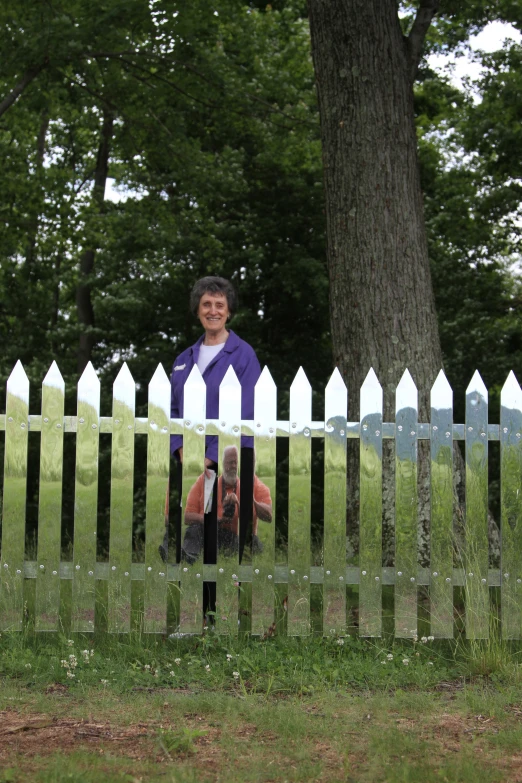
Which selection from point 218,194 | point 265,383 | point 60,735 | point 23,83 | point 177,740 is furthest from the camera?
point 218,194

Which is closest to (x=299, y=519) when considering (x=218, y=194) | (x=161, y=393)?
(x=161, y=393)

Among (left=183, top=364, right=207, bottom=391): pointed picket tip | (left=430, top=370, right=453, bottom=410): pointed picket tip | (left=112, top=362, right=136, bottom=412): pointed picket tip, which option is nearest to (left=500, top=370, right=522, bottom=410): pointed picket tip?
(left=430, top=370, right=453, bottom=410): pointed picket tip

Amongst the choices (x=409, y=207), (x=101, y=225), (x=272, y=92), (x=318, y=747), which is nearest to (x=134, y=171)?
(x=101, y=225)

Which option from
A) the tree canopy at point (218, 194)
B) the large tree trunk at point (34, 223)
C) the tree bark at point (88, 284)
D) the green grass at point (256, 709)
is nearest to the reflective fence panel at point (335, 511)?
the green grass at point (256, 709)

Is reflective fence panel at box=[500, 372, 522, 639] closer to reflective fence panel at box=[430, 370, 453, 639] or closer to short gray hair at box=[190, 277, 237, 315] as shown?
reflective fence panel at box=[430, 370, 453, 639]

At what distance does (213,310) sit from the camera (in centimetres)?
538

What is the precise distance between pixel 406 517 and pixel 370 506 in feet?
0.65

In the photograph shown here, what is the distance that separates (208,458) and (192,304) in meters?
1.00

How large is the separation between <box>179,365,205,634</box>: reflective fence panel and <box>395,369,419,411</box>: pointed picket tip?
3.41ft

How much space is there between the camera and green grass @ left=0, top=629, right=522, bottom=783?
10.9 feet

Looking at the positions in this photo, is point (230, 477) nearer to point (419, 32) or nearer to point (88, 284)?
point (419, 32)

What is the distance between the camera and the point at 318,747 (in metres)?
3.56

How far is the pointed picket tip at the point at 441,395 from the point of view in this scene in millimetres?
4875

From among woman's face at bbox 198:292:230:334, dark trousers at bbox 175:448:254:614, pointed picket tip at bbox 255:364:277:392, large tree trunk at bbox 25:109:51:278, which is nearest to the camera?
pointed picket tip at bbox 255:364:277:392
